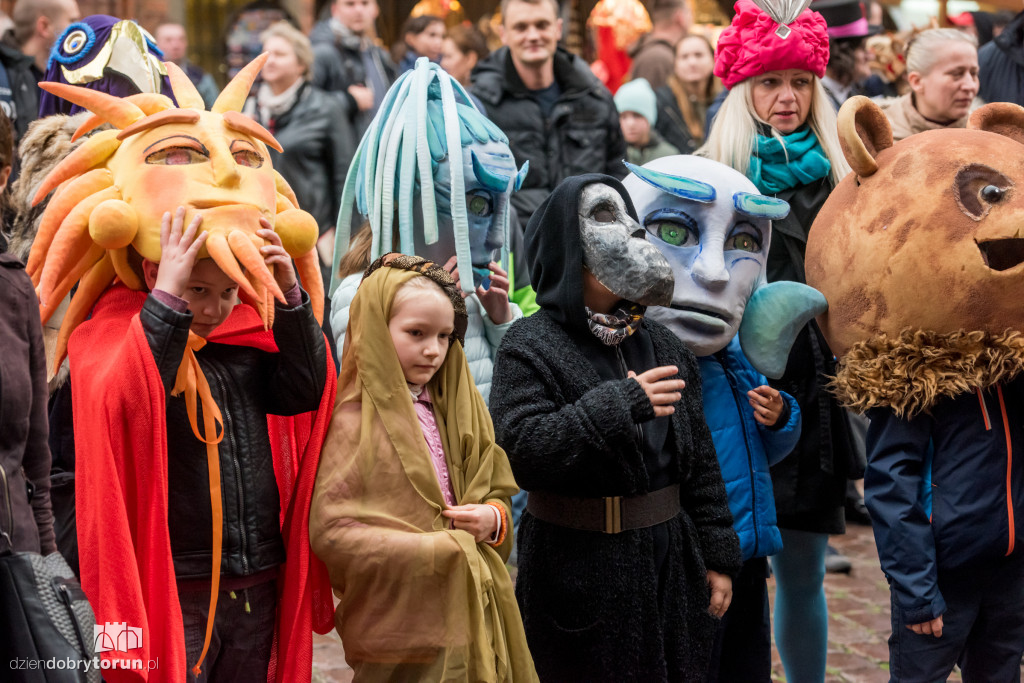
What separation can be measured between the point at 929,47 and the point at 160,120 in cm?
360

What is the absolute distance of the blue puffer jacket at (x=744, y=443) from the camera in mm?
3475

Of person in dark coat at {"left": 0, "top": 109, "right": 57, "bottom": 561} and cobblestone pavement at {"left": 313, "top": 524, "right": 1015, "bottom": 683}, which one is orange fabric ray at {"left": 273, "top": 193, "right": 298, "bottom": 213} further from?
cobblestone pavement at {"left": 313, "top": 524, "right": 1015, "bottom": 683}

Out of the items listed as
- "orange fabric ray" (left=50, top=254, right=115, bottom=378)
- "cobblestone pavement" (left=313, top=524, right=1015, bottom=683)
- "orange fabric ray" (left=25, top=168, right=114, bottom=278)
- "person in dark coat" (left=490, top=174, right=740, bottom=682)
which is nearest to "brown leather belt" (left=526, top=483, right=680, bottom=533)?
"person in dark coat" (left=490, top=174, right=740, bottom=682)

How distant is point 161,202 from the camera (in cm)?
264

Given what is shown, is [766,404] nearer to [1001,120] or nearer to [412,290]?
[1001,120]

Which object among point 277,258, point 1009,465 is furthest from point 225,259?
point 1009,465

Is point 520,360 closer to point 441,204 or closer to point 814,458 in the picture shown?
point 441,204

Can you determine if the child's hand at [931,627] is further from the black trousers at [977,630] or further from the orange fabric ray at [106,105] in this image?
the orange fabric ray at [106,105]

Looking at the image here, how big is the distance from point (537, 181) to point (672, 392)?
8.68 feet

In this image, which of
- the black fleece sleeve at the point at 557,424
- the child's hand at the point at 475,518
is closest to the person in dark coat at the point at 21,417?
the child's hand at the point at 475,518

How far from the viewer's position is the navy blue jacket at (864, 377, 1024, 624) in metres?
3.18

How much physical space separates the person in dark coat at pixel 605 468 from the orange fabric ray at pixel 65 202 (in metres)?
1.09

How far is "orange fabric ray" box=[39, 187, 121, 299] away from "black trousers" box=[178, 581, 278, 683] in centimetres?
77

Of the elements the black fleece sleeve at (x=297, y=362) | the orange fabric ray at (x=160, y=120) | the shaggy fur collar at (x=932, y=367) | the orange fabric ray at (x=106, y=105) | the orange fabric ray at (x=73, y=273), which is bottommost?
the shaggy fur collar at (x=932, y=367)
